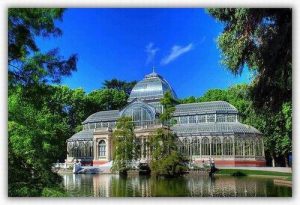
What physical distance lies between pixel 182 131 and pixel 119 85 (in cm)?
414

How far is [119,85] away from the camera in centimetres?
884

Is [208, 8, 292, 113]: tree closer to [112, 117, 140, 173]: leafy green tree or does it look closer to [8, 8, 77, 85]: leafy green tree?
[8, 8, 77, 85]: leafy green tree

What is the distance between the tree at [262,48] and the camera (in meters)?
6.61

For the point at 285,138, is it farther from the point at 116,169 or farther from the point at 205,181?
the point at 116,169

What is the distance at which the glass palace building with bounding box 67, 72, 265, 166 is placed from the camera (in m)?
10.4

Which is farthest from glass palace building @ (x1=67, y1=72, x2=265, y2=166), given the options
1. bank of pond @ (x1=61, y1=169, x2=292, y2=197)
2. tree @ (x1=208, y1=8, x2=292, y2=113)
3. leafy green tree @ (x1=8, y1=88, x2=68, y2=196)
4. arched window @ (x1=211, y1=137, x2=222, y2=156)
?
leafy green tree @ (x1=8, y1=88, x2=68, y2=196)

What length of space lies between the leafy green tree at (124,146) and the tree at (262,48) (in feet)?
13.0

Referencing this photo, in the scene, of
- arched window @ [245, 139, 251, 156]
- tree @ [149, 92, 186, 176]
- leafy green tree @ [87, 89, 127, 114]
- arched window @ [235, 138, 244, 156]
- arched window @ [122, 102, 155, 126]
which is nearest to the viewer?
leafy green tree @ [87, 89, 127, 114]

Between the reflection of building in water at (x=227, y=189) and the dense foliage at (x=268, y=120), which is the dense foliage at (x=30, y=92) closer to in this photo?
the reflection of building in water at (x=227, y=189)

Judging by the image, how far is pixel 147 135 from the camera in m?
11.0

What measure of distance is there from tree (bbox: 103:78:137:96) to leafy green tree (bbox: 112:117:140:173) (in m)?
1.73

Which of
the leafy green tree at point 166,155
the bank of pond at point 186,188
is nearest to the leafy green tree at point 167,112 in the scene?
the leafy green tree at point 166,155

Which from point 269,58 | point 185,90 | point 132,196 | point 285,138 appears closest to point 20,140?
point 132,196

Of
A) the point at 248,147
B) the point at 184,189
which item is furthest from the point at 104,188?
the point at 248,147
